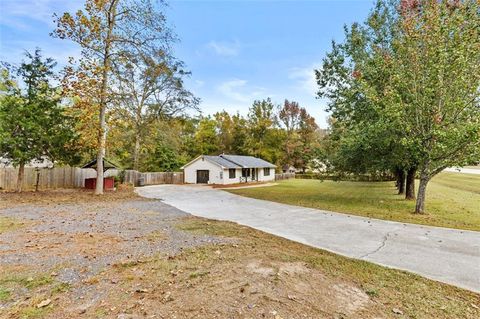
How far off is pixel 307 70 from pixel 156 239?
17.0 m

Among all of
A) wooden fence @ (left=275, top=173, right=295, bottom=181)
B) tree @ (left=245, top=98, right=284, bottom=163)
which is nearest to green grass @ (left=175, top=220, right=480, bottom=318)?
wooden fence @ (left=275, top=173, right=295, bottom=181)

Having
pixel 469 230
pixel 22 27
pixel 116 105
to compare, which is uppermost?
pixel 22 27

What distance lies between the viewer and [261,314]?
3.13 meters

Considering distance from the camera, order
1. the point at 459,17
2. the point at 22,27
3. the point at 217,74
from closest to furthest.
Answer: the point at 459,17, the point at 22,27, the point at 217,74

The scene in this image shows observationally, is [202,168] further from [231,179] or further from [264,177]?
[264,177]

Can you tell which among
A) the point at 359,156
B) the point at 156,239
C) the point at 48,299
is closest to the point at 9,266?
the point at 48,299

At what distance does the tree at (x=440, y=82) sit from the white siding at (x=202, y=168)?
21568 mm

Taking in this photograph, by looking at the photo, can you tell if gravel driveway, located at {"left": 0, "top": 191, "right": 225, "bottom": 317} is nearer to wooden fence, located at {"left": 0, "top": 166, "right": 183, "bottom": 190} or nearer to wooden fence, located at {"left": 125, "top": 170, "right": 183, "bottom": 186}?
wooden fence, located at {"left": 0, "top": 166, "right": 183, "bottom": 190}

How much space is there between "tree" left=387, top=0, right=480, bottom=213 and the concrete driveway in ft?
12.5

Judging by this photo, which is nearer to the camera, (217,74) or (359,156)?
(359,156)

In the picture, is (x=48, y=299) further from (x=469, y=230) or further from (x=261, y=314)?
(x=469, y=230)

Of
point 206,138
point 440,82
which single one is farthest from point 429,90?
point 206,138

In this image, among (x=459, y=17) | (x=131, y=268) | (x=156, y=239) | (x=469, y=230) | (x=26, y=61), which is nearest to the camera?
(x=131, y=268)

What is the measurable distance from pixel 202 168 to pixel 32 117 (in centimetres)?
1868
